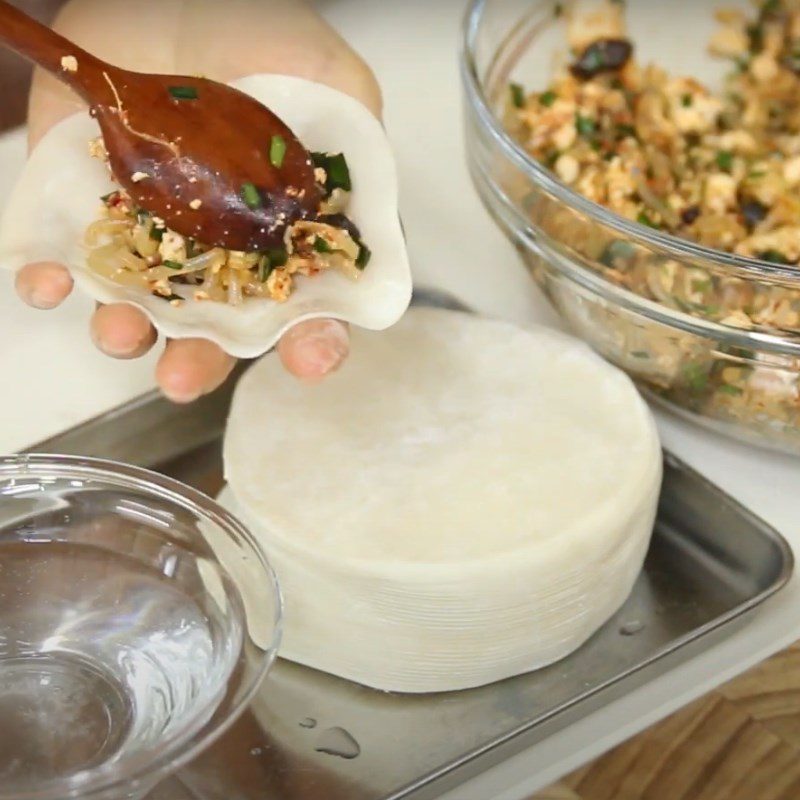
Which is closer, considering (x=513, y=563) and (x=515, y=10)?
(x=513, y=563)

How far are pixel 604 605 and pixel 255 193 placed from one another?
15.6 inches

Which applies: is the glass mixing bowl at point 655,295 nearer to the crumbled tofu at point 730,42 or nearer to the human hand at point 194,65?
the human hand at point 194,65

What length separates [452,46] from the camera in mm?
1522

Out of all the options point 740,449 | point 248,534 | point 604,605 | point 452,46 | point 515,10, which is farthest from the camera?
point 452,46

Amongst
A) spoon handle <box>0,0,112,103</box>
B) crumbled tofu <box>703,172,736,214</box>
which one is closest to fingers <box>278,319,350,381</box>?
spoon handle <box>0,0,112,103</box>

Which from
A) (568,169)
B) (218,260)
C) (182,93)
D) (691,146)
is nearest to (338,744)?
(218,260)

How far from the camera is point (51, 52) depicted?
84 centimetres

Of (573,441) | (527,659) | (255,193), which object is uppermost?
(255,193)

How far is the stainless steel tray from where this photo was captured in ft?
2.68

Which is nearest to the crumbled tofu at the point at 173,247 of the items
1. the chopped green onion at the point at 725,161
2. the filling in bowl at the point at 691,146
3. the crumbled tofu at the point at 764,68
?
the filling in bowl at the point at 691,146

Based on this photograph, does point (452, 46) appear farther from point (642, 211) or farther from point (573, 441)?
point (573, 441)

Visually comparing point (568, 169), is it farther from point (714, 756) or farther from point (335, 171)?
point (714, 756)

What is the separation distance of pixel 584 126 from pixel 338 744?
2.16ft

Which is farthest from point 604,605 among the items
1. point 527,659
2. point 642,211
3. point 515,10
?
point 515,10
